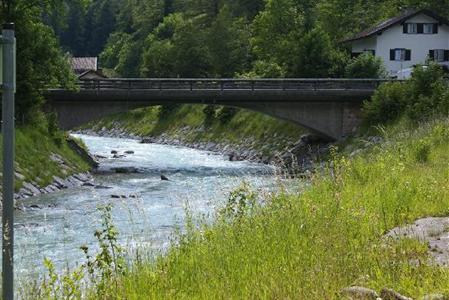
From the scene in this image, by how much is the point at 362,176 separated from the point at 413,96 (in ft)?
103

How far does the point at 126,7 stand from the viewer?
16500 cm

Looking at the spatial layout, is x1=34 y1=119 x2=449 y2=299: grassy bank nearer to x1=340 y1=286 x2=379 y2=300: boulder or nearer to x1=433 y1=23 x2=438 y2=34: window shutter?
x1=340 y1=286 x2=379 y2=300: boulder

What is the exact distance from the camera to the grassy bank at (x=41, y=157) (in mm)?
33312

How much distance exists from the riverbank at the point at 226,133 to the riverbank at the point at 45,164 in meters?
11.6

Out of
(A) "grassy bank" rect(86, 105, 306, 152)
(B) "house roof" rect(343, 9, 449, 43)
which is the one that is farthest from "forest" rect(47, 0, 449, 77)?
(A) "grassy bank" rect(86, 105, 306, 152)

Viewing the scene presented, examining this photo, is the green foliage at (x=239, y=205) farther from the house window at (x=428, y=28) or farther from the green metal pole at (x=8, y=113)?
the house window at (x=428, y=28)

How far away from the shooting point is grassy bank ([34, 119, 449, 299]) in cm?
753

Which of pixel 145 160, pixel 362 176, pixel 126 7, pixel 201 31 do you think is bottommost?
pixel 145 160

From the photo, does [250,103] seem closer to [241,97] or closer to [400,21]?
[241,97]

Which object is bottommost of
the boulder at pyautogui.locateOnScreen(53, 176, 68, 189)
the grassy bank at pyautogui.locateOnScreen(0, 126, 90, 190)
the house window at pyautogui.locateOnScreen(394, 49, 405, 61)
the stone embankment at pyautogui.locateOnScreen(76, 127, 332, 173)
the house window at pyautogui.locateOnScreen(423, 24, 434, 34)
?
the stone embankment at pyautogui.locateOnScreen(76, 127, 332, 173)

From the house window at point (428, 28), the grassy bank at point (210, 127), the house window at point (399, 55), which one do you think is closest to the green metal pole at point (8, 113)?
the grassy bank at point (210, 127)

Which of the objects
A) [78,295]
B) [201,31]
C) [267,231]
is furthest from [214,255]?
[201,31]

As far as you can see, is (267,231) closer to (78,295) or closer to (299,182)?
(78,295)

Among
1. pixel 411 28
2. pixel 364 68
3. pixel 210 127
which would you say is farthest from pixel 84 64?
pixel 364 68
